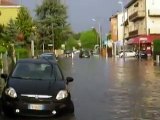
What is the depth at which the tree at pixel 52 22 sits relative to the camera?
10431cm

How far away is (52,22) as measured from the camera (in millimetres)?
104062

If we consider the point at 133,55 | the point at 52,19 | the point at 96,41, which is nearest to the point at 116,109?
the point at 133,55

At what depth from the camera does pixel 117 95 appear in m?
19.2

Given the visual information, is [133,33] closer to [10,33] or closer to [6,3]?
[6,3]

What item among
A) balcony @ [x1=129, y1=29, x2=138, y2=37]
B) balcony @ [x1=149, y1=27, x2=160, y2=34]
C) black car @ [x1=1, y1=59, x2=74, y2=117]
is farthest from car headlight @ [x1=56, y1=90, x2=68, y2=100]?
balcony @ [x1=129, y1=29, x2=138, y2=37]

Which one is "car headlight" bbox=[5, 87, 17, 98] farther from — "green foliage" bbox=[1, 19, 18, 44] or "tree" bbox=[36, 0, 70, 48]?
"tree" bbox=[36, 0, 70, 48]

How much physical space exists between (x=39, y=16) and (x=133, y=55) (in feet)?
86.7

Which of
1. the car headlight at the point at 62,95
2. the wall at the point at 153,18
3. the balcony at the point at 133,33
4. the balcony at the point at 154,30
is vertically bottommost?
the car headlight at the point at 62,95

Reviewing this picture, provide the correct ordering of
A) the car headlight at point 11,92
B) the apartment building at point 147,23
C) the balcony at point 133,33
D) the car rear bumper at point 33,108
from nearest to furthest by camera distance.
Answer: the car rear bumper at point 33,108 → the car headlight at point 11,92 → the apartment building at point 147,23 → the balcony at point 133,33

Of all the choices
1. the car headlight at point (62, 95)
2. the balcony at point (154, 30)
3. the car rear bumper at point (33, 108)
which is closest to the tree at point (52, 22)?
the balcony at point (154, 30)

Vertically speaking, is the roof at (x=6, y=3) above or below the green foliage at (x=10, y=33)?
above

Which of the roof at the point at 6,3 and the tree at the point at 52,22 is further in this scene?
the tree at the point at 52,22

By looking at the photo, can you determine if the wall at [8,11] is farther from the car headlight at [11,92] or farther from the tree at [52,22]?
the car headlight at [11,92]

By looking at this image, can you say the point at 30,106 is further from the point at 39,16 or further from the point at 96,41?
the point at 96,41
